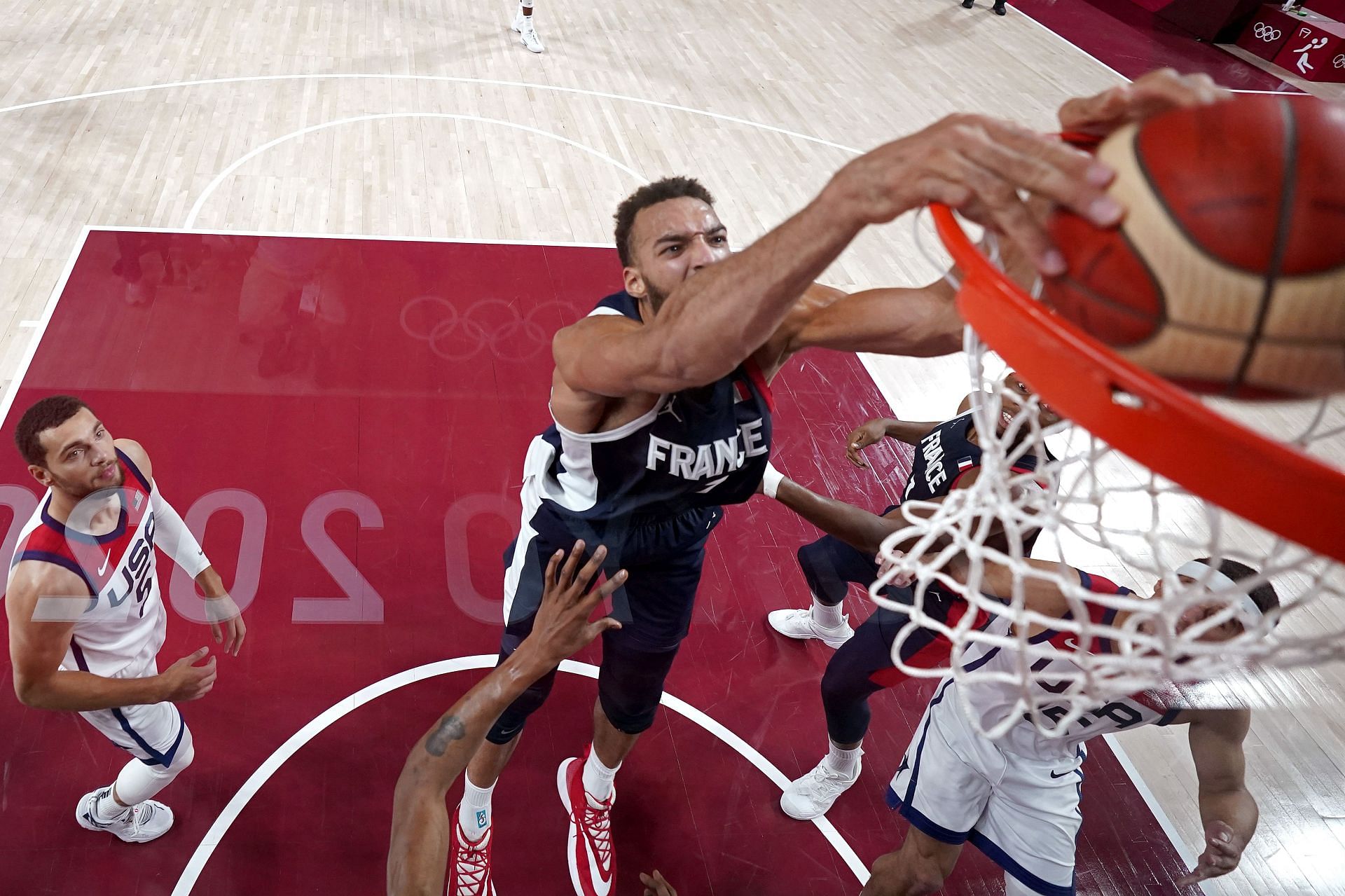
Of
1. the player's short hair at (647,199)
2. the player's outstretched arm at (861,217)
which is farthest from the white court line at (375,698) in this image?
the player's outstretched arm at (861,217)

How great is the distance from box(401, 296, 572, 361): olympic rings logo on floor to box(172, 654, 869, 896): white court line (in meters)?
1.98

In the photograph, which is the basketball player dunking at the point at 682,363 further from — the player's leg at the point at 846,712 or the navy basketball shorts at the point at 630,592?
the player's leg at the point at 846,712

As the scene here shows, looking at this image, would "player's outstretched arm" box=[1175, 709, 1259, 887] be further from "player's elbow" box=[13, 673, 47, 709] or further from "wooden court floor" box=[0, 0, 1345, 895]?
"player's elbow" box=[13, 673, 47, 709]

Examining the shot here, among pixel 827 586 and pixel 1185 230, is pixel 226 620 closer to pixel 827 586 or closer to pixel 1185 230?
pixel 827 586

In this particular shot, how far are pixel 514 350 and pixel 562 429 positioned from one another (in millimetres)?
2868

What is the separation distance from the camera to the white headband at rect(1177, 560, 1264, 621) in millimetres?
1583

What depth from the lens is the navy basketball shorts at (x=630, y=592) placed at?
282 centimetres

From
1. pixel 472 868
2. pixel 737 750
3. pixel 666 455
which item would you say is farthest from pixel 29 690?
pixel 737 750

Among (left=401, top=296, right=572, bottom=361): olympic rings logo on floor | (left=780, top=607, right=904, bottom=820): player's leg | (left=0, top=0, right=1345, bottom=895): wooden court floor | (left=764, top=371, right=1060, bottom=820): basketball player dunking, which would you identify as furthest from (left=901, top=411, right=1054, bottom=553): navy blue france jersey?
(left=401, top=296, right=572, bottom=361): olympic rings logo on floor

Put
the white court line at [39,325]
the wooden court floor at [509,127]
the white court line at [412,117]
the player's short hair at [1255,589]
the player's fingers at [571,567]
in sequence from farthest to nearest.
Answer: the white court line at [412,117] < the wooden court floor at [509,127] < the white court line at [39,325] < the player's short hair at [1255,589] < the player's fingers at [571,567]

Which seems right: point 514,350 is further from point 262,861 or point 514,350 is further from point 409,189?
point 262,861

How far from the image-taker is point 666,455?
257 cm

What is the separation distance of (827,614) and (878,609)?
63 centimetres

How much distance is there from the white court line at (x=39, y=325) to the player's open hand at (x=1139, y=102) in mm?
4631
